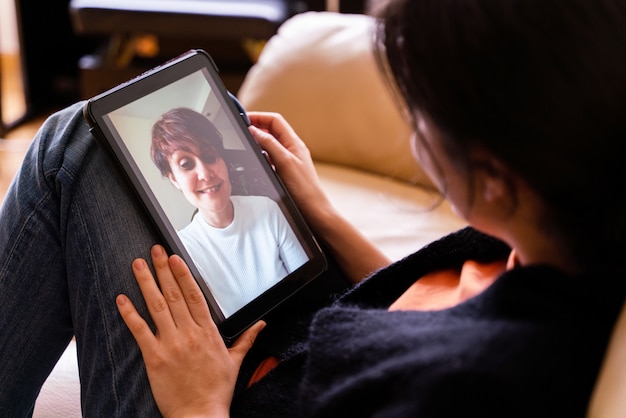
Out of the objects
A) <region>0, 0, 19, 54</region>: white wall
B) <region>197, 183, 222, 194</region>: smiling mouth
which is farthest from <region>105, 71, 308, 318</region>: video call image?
<region>0, 0, 19, 54</region>: white wall

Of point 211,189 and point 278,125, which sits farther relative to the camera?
point 278,125

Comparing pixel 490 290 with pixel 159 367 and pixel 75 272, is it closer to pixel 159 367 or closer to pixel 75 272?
pixel 159 367

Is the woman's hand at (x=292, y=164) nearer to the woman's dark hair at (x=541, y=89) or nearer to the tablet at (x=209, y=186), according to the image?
the tablet at (x=209, y=186)

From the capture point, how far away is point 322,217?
1.00 m

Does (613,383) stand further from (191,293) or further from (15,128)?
(15,128)

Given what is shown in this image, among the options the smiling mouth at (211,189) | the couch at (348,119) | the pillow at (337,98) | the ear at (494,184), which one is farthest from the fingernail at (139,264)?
the pillow at (337,98)

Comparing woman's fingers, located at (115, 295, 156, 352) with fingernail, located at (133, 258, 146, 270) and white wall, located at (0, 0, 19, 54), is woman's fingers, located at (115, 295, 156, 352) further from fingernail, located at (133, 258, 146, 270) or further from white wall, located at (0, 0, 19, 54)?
white wall, located at (0, 0, 19, 54)

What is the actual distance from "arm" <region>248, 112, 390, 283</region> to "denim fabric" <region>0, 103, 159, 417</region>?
22cm

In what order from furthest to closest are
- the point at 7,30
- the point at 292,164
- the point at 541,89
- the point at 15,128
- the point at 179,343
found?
the point at 7,30 < the point at 15,128 < the point at 292,164 < the point at 179,343 < the point at 541,89

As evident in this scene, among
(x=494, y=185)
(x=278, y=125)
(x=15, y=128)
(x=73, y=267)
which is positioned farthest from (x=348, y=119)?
(x=15, y=128)

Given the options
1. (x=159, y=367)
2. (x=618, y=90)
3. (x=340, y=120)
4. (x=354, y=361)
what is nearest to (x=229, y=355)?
(x=159, y=367)

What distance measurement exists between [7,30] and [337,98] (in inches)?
74.6

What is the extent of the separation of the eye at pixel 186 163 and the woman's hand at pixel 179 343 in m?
0.10

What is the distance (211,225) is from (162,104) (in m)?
0.15
